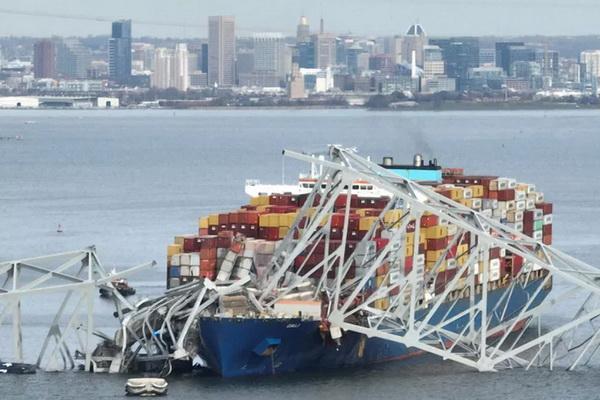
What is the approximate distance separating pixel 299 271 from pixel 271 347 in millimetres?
3212

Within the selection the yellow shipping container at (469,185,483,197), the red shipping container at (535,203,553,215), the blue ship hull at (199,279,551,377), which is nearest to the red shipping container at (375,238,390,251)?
the blue ship hull at (199,279,551,377)

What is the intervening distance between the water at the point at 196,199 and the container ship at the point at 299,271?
1.93 ft

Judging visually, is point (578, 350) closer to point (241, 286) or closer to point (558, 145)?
point (241, 286)

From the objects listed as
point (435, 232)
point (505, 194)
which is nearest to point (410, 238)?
point (435, 232)

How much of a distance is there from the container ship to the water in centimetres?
59

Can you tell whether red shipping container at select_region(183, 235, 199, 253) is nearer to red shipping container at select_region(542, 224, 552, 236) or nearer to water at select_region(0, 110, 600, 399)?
water at select_region(0, 110, 600, 399)

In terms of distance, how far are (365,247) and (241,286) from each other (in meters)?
3.47

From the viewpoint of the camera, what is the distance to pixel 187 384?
141 feet

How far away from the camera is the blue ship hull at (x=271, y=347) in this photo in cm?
4272

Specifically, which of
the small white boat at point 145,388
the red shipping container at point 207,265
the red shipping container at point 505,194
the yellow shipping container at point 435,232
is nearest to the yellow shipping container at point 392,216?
the yellow shipping container at point 435,232

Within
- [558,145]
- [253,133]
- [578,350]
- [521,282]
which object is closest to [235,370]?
[578,350]

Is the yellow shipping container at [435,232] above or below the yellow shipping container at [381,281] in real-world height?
→ above

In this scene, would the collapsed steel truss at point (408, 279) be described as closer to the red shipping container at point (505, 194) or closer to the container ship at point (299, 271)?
the container ship at point (299, 271)

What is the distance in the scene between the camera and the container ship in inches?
1697
